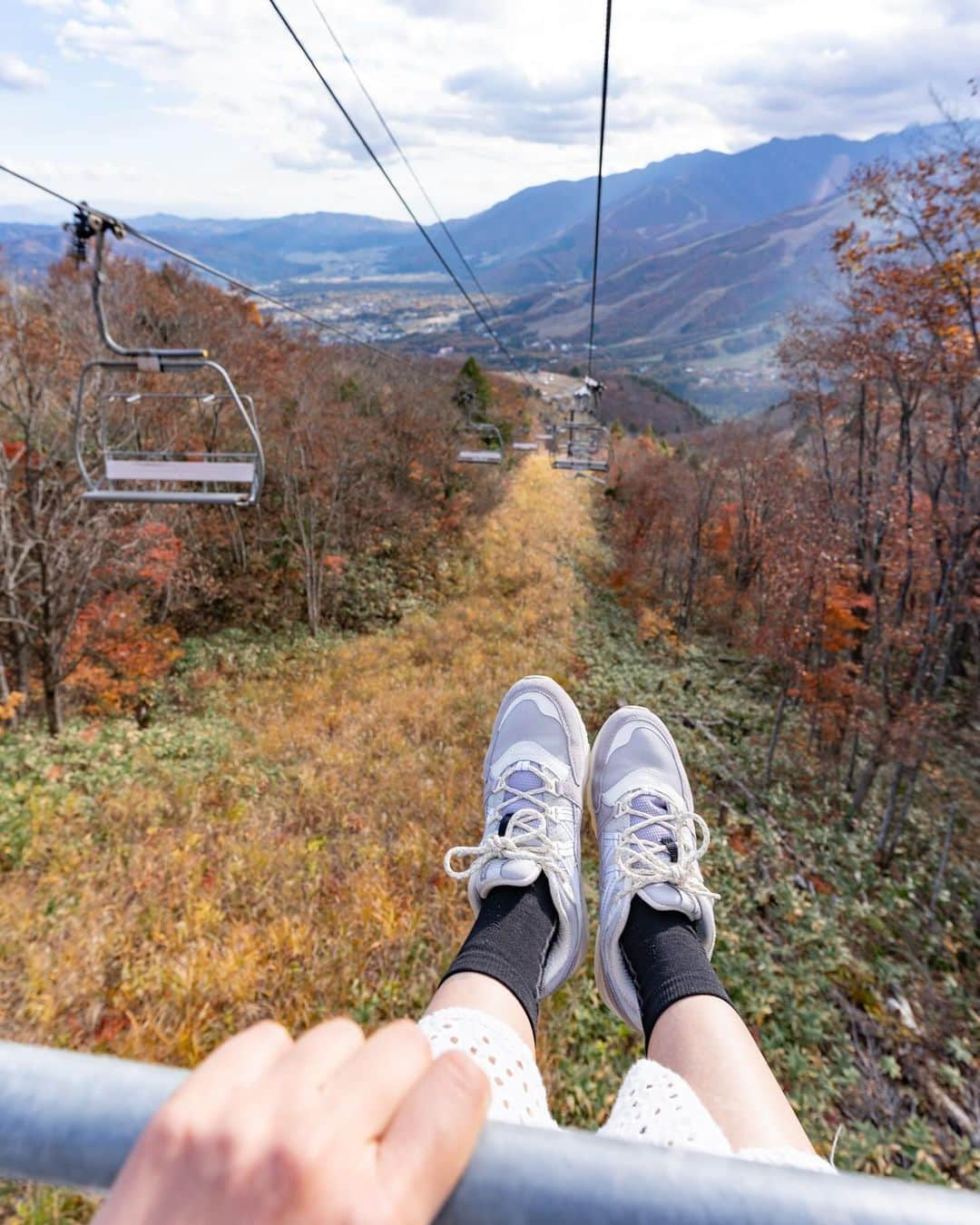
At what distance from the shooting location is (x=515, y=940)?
187cm

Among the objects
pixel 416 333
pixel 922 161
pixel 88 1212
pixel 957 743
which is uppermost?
pixel 416 333

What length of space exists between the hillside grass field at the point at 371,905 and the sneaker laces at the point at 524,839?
219cm

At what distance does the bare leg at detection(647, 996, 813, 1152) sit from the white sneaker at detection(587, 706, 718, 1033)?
9.4 inches

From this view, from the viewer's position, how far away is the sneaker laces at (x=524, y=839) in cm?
217

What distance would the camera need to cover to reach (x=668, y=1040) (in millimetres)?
1572

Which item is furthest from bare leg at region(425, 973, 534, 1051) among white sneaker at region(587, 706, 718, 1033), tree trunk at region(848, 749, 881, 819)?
tree trunk at region(848, 749, 881, 819)

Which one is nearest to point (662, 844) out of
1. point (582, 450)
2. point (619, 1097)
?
point (619, 1097)

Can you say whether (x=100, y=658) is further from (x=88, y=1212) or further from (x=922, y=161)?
(x=922, y=161)

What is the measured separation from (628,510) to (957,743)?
14.6 metres

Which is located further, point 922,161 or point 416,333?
point 416,333

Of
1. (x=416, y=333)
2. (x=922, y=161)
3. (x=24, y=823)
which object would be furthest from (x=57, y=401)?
(x=416, y=333)

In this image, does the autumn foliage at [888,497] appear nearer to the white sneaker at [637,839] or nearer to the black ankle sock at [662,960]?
the white sneaker at [637,839]

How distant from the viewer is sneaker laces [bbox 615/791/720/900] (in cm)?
215

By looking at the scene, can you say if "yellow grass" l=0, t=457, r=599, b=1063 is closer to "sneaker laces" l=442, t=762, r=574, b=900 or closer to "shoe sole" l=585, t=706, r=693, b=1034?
"shoe sole" l=585, t=706, r=693, b=1034
